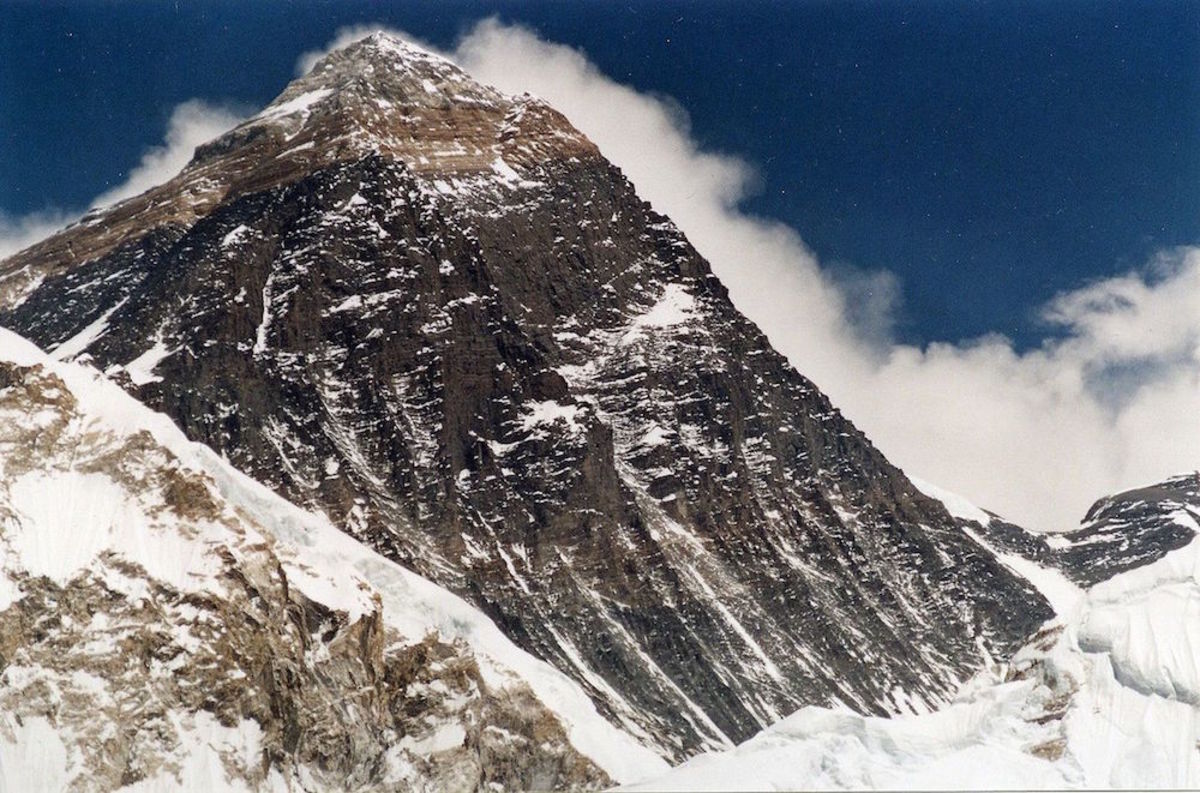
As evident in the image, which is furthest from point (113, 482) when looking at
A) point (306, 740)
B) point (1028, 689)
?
point (1028, 689)

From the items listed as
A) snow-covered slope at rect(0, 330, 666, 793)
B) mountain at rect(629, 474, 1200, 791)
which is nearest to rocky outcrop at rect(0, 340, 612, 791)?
snow-covered slope at rect(0, 330, 666, 793)

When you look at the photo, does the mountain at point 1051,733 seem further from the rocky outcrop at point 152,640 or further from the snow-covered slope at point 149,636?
the rocky outcrop at point 152,640

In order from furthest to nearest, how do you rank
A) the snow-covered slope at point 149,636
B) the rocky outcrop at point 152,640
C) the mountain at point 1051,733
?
the snow-covered slope at point 149,636
the rocky outcrop at point 152,640
the mountain at point 1051,733

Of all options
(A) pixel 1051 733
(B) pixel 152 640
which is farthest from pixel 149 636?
(A) pixel 1051 733

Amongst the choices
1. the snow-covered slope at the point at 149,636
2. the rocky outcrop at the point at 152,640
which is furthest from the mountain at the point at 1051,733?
the rocky outcrop at the point at 152,640

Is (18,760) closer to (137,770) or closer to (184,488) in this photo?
(137,770)
